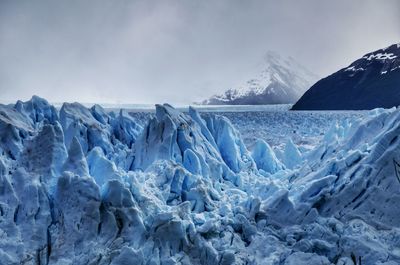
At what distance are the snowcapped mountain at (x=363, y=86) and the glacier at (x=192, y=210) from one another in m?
81.6

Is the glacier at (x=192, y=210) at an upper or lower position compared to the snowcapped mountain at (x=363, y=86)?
lower

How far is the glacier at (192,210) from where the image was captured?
8.43 meters

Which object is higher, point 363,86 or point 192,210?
point 363,86

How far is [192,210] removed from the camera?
1022 cm

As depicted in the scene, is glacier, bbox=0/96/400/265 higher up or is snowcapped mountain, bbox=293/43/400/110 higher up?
snowcapped mountain, bbox=293/43/400/110

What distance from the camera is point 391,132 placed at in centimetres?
947

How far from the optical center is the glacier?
8430 millimetres

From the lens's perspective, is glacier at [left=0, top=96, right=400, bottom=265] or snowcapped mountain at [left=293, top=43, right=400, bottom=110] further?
snowcapped mountain at [left=293, top=43, right=400, bottom=110]

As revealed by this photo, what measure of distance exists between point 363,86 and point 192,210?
9636 cm

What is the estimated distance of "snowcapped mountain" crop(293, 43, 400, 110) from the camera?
91144 mm

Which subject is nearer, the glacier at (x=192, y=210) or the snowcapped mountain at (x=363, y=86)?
the glacier at (x=192, y=210)

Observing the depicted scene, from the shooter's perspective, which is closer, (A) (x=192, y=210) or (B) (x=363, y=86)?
(A) (x=192, y=210)

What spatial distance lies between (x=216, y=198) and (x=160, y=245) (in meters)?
2.48

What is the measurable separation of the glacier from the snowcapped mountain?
81.6 m
